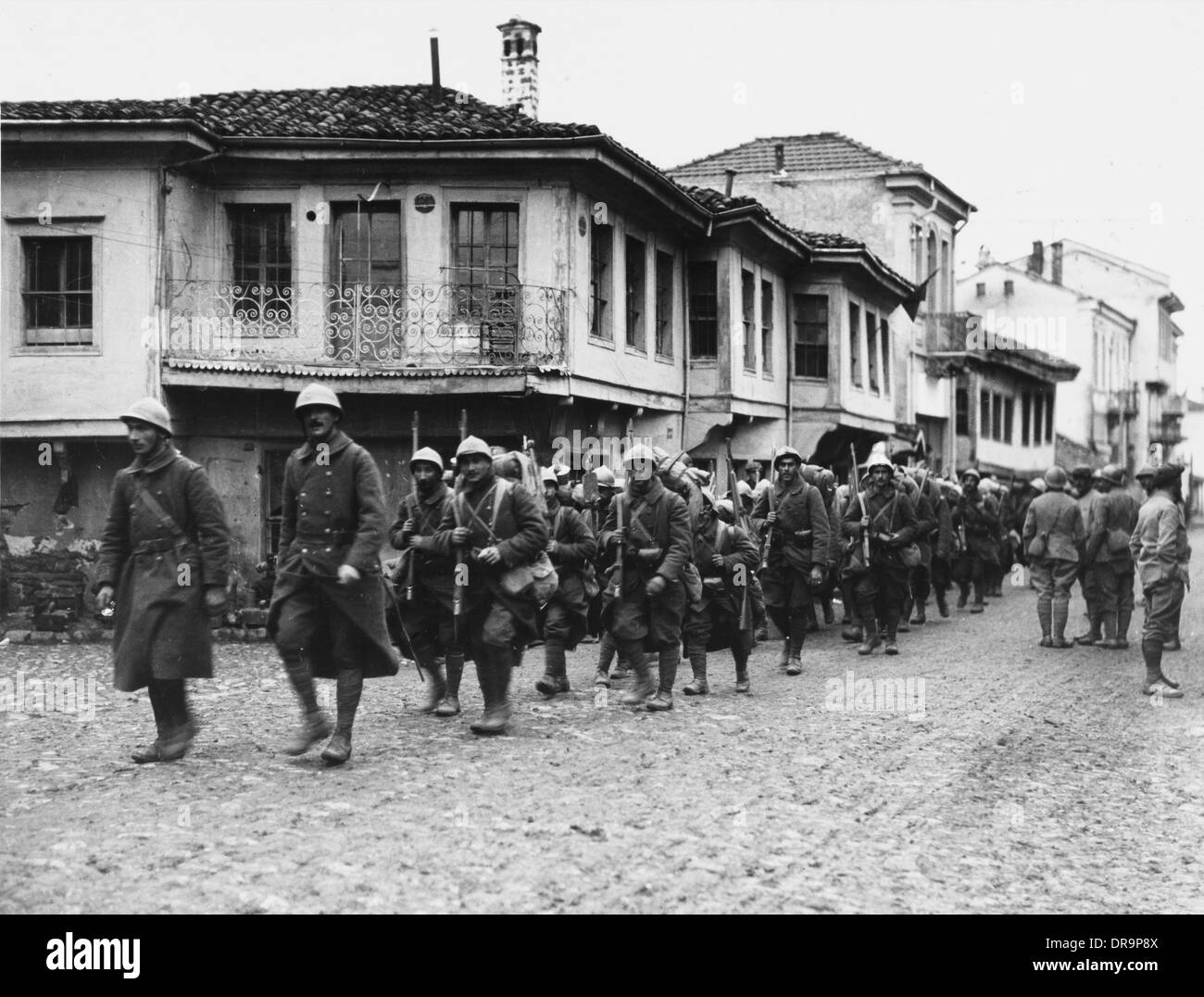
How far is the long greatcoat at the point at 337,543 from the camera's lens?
7879 millimetres

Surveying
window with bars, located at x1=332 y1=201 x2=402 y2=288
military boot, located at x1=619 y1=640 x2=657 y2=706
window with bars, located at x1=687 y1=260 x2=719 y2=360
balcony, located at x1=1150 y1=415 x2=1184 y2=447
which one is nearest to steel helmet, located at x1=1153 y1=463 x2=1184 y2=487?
military boot, located at x1=619 y1=640 x2=657 y2=706

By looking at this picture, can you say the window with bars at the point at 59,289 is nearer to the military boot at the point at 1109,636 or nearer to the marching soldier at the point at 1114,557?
the marching soldier at the point at 1114,557

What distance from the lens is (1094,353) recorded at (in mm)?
57688

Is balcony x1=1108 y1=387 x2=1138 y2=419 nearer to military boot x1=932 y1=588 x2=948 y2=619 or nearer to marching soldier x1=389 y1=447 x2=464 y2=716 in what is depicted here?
military boot x1=932 y1=588 x2=948 y2=619

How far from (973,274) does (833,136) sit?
2130 centimetres

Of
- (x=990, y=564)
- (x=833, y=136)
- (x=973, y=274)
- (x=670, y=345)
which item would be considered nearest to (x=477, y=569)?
(x=990, y=564)

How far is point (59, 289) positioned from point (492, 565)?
11.5 metres

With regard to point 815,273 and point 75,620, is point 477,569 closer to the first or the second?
point 75,620

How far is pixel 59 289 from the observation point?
1814 cm

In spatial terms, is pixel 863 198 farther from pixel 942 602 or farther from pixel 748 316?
pixel 942 602

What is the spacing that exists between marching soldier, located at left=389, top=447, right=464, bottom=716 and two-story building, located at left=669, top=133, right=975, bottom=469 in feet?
79.1

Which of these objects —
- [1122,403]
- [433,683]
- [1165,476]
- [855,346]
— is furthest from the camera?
[1122,403]

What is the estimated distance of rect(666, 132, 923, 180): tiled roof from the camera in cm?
3462

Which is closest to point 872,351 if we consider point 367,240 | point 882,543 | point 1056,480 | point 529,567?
point 367,240
